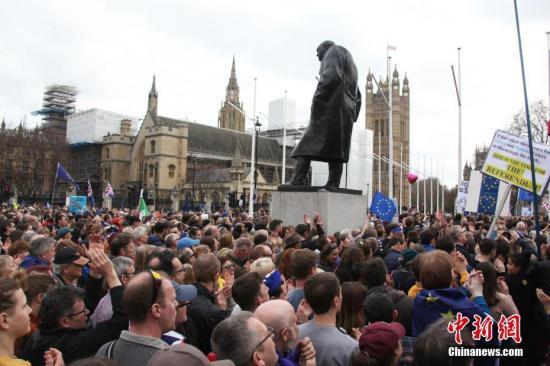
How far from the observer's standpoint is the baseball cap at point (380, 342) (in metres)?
2.77

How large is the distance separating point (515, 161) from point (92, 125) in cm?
8073

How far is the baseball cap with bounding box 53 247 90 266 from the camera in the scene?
515 cm

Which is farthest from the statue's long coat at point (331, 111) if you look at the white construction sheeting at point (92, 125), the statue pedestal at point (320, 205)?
the white construction sheeting at point (92, 125)

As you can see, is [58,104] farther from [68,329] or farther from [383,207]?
[68,329]

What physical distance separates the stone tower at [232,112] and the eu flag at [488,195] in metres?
92.9

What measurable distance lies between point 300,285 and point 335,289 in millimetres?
1147

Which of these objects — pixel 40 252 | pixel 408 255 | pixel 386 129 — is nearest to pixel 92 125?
pixel 386 129

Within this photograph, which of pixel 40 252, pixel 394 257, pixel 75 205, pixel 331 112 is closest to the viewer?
pixel 40 252

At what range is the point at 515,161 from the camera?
9070mm

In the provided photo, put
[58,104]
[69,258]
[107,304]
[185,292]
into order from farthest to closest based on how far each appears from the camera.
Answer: [58,104] → [69,258] → [185,292] → [107,304]

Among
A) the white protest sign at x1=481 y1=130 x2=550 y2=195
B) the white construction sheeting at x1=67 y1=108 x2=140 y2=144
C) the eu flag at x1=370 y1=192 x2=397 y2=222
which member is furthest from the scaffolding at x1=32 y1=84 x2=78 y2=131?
the white protest sign at x1=481 y1=130 x2=550 y2=195

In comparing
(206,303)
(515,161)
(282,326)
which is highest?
(515,161)

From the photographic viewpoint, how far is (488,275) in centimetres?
437

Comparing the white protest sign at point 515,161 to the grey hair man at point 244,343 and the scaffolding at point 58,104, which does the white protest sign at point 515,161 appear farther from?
the scaffolding at point 58,104
